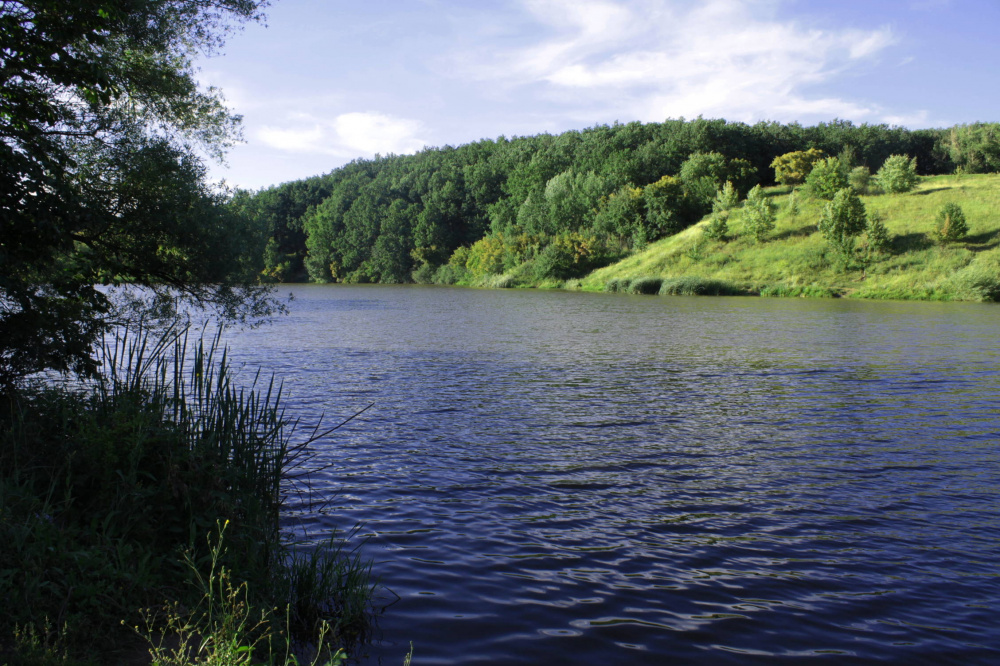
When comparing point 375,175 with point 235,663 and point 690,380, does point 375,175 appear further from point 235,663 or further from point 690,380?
point 235,663

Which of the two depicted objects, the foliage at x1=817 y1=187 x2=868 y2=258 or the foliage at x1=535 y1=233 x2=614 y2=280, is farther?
the foliage at x1=535 y1=233 x2=614 y2=280

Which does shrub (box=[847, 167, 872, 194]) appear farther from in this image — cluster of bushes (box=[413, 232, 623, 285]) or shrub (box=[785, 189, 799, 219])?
cluster of bushes (box=[413, 232, 623, 285])

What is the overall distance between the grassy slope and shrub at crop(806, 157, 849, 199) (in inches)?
44.1

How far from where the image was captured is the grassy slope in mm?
48406

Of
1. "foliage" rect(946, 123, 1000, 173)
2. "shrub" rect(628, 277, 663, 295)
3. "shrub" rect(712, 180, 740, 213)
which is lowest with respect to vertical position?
"shrub" rect(628, 277, 663, 295)

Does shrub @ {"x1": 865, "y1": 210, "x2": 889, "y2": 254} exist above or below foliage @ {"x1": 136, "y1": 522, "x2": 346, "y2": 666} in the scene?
above

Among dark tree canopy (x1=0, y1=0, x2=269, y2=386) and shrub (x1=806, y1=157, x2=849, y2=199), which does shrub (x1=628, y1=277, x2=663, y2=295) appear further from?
dark tree canopy (x1=0, y1=0, x2=269, y2=386)

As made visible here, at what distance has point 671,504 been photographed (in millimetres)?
8672

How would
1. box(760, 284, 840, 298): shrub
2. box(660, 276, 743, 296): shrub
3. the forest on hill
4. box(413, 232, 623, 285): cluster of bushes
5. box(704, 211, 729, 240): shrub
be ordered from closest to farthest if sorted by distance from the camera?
box(760, 284, 840, 298): shrub
box(660, 276, 743, 296): shrub
box(704, 211, 729, 240): shrub
box(413, 232, 623, 285): cluster of bushes
the forest on hill

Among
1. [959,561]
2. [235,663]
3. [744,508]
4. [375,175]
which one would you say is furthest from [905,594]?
[375,175]

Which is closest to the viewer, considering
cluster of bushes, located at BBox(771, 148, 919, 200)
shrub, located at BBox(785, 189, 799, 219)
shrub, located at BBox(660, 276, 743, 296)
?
shrub, located at BBox(660, 276, 743, 296)

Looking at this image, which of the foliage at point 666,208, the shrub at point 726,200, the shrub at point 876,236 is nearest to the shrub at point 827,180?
the shrub at point 726,200

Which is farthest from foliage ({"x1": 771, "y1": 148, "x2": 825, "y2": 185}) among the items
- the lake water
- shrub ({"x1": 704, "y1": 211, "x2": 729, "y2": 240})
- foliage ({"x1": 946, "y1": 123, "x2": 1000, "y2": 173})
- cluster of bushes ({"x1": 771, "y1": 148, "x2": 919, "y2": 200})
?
the lake water

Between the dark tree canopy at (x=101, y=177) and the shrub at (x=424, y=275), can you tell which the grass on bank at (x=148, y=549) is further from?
the shrub at (x=424, y=275)
